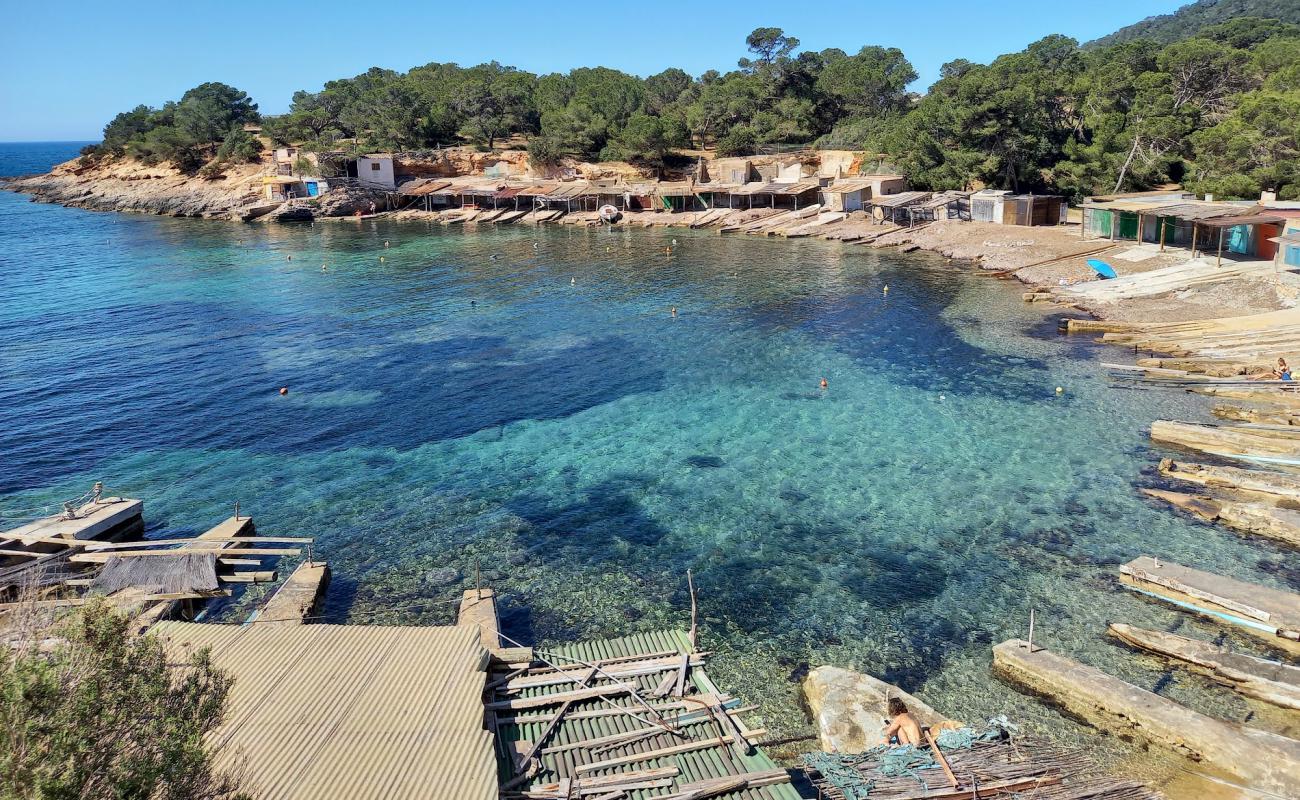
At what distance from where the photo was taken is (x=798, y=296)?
53.1 meters

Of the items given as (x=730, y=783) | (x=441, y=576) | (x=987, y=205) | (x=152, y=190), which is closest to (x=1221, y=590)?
(x=730, y=783)

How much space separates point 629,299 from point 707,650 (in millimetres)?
38164

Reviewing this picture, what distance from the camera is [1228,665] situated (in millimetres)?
17031

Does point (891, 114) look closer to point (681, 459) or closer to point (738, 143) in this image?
point (738, 143)

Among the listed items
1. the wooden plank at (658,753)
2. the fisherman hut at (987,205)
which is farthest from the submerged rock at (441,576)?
the fisherman hut at (987,205)

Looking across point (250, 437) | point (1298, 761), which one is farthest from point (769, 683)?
point (250, 437)

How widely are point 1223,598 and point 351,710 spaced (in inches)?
775

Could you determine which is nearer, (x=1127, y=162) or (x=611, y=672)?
(x=611, y=672)

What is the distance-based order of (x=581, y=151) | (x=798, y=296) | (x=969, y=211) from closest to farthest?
(x=798, y=296), (x=969, y=211), (x=581, y=151)

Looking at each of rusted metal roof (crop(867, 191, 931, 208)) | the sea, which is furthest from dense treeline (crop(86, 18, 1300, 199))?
the sea

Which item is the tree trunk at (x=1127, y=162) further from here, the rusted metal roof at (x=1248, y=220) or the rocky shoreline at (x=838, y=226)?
the rusted metal roof at (x=1248, y=220)

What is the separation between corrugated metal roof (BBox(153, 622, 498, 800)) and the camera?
11.6m

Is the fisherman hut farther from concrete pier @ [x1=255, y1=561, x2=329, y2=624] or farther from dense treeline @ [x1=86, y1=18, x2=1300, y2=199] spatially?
concrete pier @ [x1=255, y1=561, x2=329, y2=624]

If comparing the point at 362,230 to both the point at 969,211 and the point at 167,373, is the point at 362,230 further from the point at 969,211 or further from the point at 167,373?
the point at 969,211
